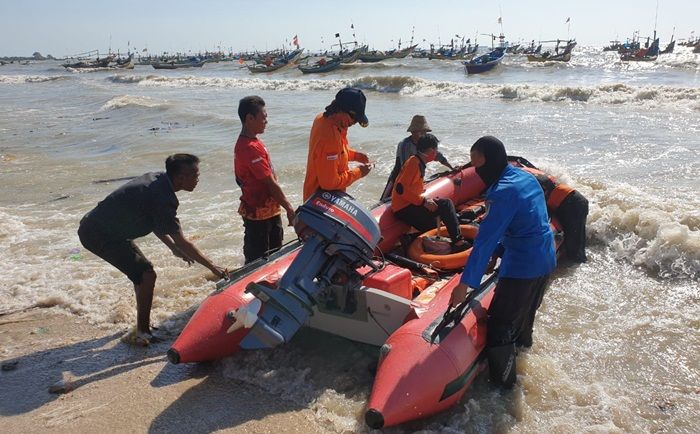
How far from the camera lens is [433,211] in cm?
469

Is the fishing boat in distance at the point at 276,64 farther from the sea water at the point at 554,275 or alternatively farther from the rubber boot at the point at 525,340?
the rubber boot at the point at 525,340

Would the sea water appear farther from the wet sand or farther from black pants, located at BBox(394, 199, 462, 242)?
black pants, located at BBox(394, 199, 462, 242)

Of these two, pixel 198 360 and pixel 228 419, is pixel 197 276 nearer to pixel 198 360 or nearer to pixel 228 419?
pixel 198 360

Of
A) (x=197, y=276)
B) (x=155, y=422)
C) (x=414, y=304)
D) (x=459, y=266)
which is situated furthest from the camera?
(x=197, y=276)

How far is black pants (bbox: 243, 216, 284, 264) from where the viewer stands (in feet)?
14.1

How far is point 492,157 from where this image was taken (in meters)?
2.92

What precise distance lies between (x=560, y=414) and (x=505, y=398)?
32 cm

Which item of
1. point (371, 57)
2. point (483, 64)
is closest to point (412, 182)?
point (483, 64)

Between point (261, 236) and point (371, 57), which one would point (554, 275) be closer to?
point (261, 236)

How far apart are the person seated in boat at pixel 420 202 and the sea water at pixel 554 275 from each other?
109 cm

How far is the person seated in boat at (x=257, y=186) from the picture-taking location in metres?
3.93

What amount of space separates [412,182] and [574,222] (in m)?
2.00

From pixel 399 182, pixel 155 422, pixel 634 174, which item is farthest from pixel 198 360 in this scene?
pixel 634 174

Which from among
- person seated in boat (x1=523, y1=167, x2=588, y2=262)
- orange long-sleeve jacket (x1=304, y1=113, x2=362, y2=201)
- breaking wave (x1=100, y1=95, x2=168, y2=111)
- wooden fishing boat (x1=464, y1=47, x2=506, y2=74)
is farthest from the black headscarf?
wooden fishing boat (x1=464, y1=47, x2=506, y2=74)
